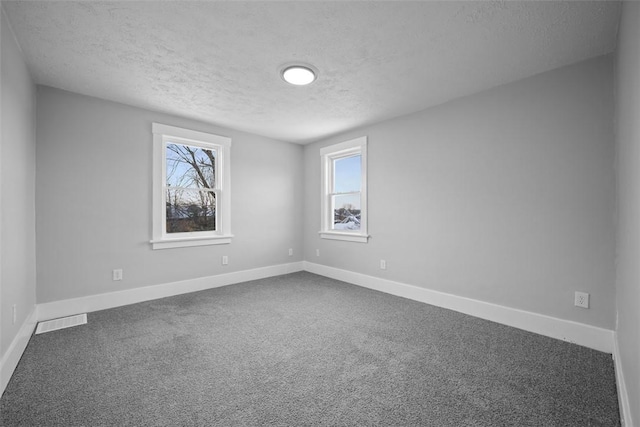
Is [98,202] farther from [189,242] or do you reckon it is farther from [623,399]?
[623,399]

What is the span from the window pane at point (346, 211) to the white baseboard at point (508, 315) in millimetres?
834

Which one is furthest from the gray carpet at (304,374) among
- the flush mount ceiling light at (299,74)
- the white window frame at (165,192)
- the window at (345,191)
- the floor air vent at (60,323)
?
the flush mount ceiling light at (299,74)

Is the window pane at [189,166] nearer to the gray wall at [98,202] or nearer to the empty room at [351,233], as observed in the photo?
the empty room at [351,233]

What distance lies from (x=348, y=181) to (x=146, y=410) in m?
3.74

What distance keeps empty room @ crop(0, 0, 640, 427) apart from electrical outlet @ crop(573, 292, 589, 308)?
0.12ft

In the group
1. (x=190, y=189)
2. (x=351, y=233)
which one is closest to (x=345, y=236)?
(x=351, y=233)

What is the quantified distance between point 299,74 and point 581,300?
311cm

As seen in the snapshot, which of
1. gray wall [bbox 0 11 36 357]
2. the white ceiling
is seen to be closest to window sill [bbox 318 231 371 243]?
the white ceiling

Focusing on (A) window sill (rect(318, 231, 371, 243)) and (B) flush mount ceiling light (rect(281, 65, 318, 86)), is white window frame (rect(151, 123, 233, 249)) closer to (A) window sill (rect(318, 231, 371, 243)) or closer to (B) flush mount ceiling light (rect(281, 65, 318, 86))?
(A) window sill (rect(318, 231, 371, 243))

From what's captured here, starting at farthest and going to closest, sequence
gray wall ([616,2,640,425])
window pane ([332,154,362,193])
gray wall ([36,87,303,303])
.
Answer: window pane ([332,154,362,193]) → gray wall ([36,87,303,303]) → gray wall ([616,2,640,425])

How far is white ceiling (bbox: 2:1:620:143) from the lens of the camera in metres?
1.82

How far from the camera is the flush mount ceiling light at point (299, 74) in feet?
8.20

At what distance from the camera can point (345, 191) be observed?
4.65m

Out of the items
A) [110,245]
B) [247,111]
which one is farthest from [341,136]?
[110,245]
